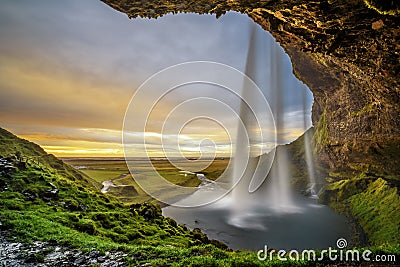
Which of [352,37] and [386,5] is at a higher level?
[352,37]

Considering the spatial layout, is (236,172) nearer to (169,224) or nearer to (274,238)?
(274,238)

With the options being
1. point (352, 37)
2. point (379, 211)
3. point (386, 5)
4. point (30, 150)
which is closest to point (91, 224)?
point (386, 5)

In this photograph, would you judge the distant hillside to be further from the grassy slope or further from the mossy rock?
the mossy rock

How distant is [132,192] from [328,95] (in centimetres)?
6016

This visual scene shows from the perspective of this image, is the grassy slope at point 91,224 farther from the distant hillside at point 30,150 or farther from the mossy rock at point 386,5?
the distant hillside at point 30,150

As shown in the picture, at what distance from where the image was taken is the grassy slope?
11508 millimetres

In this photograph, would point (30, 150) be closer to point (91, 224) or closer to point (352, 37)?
point (91, 224)

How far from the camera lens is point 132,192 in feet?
234

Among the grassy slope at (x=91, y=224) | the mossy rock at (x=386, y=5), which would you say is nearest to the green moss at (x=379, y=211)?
the grassy slope at (x=91, y=224)

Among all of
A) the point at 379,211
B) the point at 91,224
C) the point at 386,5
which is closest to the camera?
the point at 386,5

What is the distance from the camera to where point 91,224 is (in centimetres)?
1738

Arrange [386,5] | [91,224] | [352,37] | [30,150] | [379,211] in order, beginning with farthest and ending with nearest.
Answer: [30,150] → [379,211] → [91,224] → [352,37] → [386,5]

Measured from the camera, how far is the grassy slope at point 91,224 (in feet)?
37.8

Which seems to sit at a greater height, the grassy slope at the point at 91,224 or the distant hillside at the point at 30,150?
the distant hillside at the point at 30,150
